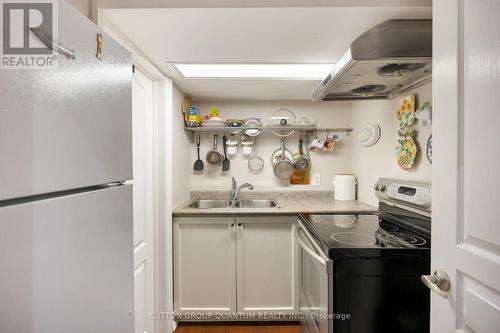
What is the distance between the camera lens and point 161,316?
1.68m

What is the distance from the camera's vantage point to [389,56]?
98 centimetres

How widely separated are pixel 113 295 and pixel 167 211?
1.13 m

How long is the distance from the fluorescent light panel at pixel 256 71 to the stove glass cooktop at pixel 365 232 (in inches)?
41.5

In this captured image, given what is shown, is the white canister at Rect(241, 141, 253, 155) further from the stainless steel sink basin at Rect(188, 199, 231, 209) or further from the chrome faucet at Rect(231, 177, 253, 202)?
the stainless steel sink basin at Rect(188, 199, 231, 209)

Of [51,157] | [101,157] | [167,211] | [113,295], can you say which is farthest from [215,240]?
[51,157]

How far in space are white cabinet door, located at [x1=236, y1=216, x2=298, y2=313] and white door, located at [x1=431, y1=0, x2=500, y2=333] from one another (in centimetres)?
110

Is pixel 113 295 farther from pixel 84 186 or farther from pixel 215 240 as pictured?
pixel 215 240

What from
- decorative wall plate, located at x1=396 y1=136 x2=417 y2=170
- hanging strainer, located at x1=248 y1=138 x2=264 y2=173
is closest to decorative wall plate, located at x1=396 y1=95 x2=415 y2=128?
decorative wall plate, located at x1=396 y1=136 x2=417 y2=170

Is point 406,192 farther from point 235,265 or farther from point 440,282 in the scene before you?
point 235,265

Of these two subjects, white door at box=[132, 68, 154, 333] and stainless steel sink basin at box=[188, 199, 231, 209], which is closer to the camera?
white door at box=[132, 68, 154, 333]

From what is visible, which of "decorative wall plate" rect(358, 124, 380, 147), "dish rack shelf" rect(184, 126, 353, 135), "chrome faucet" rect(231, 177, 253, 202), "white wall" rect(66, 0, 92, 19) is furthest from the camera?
"chrome faucet" rect(231, 177, 253, 202)

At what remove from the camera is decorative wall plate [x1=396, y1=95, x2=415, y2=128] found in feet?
4.72

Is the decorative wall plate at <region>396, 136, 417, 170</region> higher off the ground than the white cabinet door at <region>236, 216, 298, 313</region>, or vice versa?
the decorative wall plate at <region>396, 136, 417, 170</region>

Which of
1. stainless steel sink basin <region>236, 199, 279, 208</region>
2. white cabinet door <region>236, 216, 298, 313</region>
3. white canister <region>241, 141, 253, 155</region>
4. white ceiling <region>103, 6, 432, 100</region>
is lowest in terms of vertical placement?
white cabinet door <region>236, 216, 298, 313</region>
